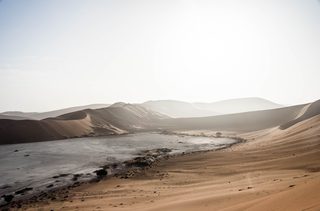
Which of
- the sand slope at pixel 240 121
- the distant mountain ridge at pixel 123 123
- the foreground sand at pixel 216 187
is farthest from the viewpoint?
the sand slope at pixel 240 121

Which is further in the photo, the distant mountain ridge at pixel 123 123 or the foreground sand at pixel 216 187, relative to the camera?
the distant mountain ridge at pixel 123 123

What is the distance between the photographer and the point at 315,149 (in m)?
18.9

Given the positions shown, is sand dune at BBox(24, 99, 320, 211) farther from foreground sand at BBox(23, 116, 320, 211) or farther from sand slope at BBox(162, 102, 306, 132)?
sand slope at BBox(162, 102, 306, 132)

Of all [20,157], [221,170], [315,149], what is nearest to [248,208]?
[221,170]

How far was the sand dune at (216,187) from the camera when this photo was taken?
7.94 m

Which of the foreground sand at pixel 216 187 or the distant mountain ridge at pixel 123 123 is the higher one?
the distant mountain ridge at pixel 123 123

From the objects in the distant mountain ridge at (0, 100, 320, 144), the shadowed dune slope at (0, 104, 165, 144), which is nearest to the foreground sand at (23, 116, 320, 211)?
the distant mountain ridge at (0, 100, 320, 144)

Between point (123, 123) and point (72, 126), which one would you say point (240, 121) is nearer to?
point (123, 123)

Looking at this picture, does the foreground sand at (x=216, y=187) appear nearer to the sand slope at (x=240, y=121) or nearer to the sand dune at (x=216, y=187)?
the sand dune at (x=216, y=187)

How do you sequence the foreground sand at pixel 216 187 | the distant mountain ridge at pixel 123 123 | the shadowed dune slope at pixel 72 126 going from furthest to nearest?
the distant mountain ridge at pixel 123 123
the shadowed dune slope at pixel 72 126
the foreground sand at pixel 216 187

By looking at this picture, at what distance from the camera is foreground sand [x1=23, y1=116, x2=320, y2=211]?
7934mm

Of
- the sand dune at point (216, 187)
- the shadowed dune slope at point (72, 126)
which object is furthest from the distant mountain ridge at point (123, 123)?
the sand dune at point (216, 187)

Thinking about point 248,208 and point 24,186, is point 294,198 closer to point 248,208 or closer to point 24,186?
point 248,208

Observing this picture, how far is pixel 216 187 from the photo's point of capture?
1331cm
